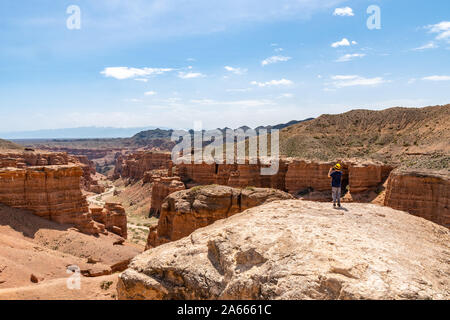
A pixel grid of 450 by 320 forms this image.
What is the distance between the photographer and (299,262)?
6.21 metres

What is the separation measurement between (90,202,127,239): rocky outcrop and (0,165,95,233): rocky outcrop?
224 centimetres

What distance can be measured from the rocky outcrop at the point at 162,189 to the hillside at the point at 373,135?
19773 mm

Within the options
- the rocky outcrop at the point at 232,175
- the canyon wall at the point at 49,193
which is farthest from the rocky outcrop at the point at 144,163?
the canyon wall at the point at 49,193

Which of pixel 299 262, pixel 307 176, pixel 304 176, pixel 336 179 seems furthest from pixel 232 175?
pixel 299 262

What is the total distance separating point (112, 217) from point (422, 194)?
84.9 feet

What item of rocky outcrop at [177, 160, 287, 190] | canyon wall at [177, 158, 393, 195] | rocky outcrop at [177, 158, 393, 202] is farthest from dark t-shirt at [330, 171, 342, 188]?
rocky outcrop at [177, 160, 287, 190]

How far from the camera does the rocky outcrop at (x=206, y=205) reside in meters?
18.2

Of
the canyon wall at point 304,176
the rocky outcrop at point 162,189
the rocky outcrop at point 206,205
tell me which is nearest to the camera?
the rocky outcrop at point 206,205

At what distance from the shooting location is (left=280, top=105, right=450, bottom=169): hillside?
50.1 m

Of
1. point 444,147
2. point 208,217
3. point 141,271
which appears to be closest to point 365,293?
point 141,271

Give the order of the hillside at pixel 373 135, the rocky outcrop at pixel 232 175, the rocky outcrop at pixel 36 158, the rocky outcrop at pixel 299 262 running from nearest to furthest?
the rocky outcrop at pixel 299 262, the rocky outcrop at pixel 232 175, the hillside at pixel 373 135, the rocky outcrop at pixel 36 158

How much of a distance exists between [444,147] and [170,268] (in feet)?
151

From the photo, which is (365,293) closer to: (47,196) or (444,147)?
(47,196)

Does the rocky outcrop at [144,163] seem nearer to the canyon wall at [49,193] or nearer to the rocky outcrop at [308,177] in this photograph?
the rocky outcrop at [308,177]
